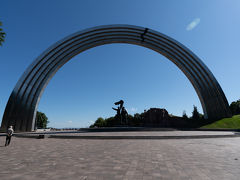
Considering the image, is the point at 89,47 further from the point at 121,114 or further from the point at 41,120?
the point at 41,120

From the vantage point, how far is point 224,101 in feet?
107

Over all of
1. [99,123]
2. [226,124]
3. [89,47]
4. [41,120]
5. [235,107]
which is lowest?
[226,124]

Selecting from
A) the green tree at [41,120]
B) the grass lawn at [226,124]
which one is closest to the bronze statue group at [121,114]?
the grass lawn at [226,124]

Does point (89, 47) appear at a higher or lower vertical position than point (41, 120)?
higher

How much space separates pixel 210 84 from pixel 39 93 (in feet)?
149

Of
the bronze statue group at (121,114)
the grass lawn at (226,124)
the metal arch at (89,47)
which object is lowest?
the grass lawn at (226,124)

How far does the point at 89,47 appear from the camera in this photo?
3600 cm

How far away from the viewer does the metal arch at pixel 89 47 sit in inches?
1128

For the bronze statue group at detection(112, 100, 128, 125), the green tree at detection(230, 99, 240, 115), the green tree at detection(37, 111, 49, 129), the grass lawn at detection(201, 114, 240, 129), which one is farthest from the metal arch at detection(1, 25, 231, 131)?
the green tree at detection(230, 99, 240, 115)

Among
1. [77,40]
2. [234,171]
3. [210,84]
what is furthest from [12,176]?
[210,84]

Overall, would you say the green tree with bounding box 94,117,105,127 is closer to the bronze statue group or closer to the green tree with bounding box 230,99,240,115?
the bronze statue group

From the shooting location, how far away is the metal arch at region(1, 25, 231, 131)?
28656mm

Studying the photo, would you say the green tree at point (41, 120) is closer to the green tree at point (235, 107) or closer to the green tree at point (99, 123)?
the green tree at point (99, 123)

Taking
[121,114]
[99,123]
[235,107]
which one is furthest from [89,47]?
[235,107]
